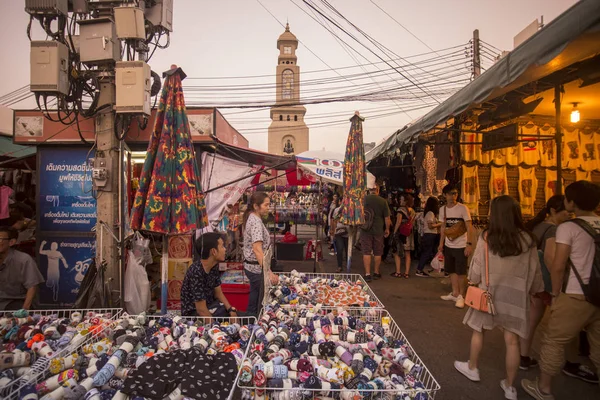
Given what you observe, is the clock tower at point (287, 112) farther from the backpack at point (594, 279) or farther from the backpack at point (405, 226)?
the backpack at point (594, 279)

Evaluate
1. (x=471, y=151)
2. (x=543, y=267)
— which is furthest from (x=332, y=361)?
(x=471, y=151)

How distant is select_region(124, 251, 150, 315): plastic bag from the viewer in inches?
180

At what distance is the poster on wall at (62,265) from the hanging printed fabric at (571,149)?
377 inches

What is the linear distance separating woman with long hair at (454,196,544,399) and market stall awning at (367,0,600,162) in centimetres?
128

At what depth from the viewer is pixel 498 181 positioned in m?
6.98

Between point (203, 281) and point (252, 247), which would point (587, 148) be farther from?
point (203, 281)

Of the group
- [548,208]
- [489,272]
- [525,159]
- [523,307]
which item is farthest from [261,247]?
[525,159]

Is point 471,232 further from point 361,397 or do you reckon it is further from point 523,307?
point 361,397

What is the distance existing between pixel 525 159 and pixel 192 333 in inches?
302

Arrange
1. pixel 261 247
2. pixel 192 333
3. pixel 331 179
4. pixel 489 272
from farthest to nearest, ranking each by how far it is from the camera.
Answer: pixel 331 179, pixel 261 247, pixel 489 272, pixel 192 333

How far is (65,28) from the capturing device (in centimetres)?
455

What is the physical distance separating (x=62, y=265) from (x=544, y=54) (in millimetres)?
7345

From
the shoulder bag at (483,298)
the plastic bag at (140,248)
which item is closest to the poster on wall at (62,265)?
the plastic bag at (140,248)

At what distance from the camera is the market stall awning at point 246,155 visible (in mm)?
5773
